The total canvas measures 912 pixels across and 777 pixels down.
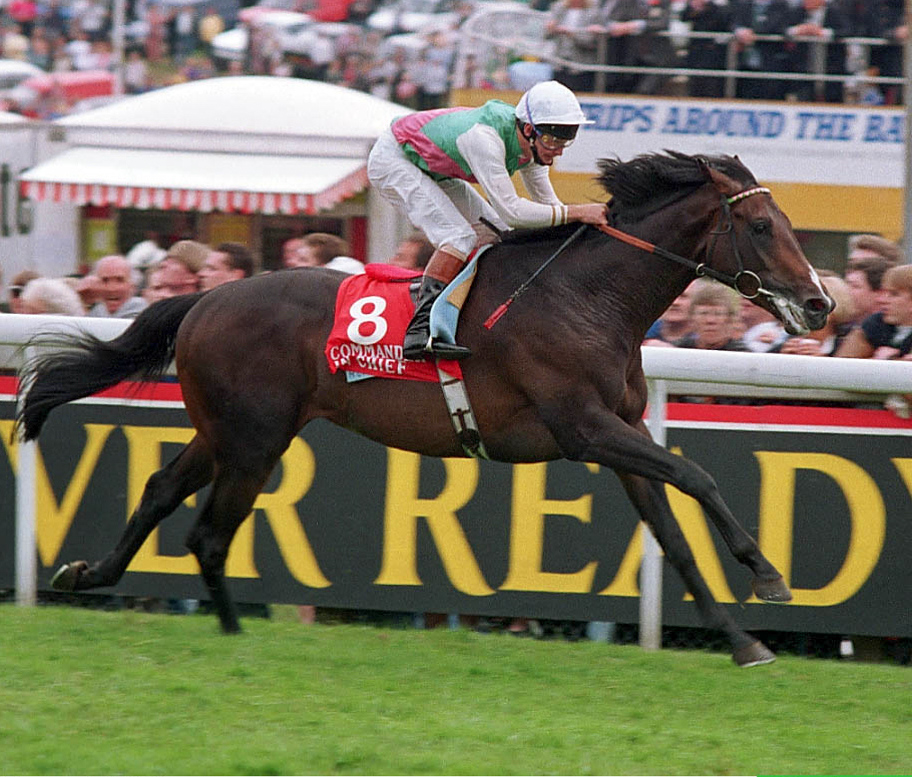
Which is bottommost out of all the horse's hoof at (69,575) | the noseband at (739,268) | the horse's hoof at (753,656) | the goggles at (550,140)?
the horse's hoof at (69,575)

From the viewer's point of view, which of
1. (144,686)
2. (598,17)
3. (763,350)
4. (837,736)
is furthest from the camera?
(598,17)

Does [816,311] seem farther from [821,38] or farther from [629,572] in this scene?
[821,38]

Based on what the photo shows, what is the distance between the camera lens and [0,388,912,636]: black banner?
18.0 feet

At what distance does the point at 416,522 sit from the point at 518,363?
40.3 inches

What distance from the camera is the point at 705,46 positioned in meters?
11.5

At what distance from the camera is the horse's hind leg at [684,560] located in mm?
4887

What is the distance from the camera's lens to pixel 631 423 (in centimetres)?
511

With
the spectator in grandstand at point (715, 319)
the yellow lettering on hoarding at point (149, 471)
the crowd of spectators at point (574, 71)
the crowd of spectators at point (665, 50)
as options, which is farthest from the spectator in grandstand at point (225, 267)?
the crowd of spectators at point (665, 50)

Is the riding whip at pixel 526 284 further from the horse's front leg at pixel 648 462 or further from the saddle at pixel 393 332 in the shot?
the horse's front leg at pixel 648 462

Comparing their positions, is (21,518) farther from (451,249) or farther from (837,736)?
(837,736)

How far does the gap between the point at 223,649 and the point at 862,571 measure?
2.50 m

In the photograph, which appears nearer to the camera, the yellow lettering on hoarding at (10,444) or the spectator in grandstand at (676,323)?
the yellow lettering on hoarding at (10,444)

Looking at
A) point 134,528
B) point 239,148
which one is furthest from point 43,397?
point 239,148

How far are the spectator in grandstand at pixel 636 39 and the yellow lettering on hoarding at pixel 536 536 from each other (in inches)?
267
